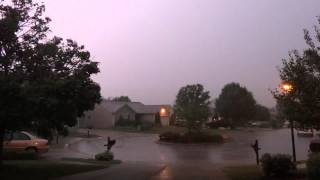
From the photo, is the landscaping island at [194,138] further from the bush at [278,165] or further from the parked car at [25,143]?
the bush at [278,165]

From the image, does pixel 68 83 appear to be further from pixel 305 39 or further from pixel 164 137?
pixel 164 137

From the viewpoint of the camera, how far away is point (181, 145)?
155 feet

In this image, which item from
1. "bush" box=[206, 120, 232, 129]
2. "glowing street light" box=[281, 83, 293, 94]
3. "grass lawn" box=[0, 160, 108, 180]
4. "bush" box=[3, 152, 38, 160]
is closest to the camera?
"glowing street light" box=[281, 83, 293, 94]

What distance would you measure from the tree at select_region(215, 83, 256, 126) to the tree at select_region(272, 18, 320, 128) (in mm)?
86632

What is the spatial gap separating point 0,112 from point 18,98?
0.64 meters

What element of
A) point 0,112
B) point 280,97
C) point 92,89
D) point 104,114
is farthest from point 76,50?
point 104,114

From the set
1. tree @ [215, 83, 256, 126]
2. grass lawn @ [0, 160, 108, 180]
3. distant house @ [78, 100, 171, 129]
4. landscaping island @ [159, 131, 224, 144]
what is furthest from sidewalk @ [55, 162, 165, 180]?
tree @ [215, 83, 256, 126]

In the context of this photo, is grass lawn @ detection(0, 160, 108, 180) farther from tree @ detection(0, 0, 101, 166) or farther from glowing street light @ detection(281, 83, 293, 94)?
glowing street light @ detection(281, 83, 293, 94)

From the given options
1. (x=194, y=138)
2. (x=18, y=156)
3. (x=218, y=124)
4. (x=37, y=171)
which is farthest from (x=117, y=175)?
(x=218, y=124)

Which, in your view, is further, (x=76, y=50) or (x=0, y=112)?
(x=76, y=50)

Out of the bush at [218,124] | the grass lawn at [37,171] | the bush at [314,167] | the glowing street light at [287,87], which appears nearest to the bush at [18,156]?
the grass lawn at [37,171]

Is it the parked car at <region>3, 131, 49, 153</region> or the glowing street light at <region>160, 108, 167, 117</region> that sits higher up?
the glowing street light at <region>160, 108, 167, 117</region>

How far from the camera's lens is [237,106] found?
341ft

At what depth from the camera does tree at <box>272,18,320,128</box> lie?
52.1 ft
